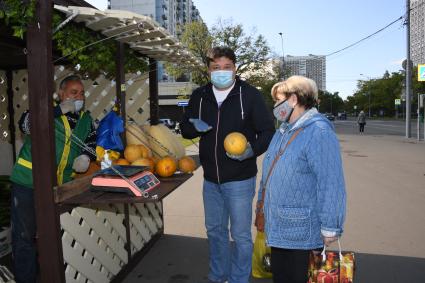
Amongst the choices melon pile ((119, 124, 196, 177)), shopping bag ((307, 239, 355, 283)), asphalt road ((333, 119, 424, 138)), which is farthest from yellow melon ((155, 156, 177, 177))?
asphalt road ((333, 119, 424, 138))

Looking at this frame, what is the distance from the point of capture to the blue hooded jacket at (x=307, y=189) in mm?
2428

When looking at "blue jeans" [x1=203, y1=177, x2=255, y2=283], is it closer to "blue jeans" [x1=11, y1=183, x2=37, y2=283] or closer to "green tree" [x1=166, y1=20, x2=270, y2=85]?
"blue jeans" [x1=11, y1=183, x2=37, y2=283]

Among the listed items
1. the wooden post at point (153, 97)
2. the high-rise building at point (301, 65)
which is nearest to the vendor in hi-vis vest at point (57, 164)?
the wooden post at point (153, 97)

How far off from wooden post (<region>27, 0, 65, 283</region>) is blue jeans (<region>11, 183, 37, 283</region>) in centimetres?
35

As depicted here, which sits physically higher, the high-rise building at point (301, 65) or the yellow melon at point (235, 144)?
the high-rise building at point (301, 65)

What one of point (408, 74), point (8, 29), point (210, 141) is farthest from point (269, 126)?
point (408, 74)

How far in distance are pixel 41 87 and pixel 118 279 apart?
2191 mm

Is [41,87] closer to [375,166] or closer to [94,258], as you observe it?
[94,258]

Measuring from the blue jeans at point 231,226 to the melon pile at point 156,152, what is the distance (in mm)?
365

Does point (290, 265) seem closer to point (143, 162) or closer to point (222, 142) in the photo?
point (222, 142)

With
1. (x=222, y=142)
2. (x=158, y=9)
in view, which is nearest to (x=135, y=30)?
(x=222, y=142)

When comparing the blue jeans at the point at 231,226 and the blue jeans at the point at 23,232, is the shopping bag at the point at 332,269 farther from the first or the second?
the blue jeans at the point at 23,232

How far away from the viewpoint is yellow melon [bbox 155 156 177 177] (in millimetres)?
3513

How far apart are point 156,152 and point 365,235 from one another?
3.20 meters
